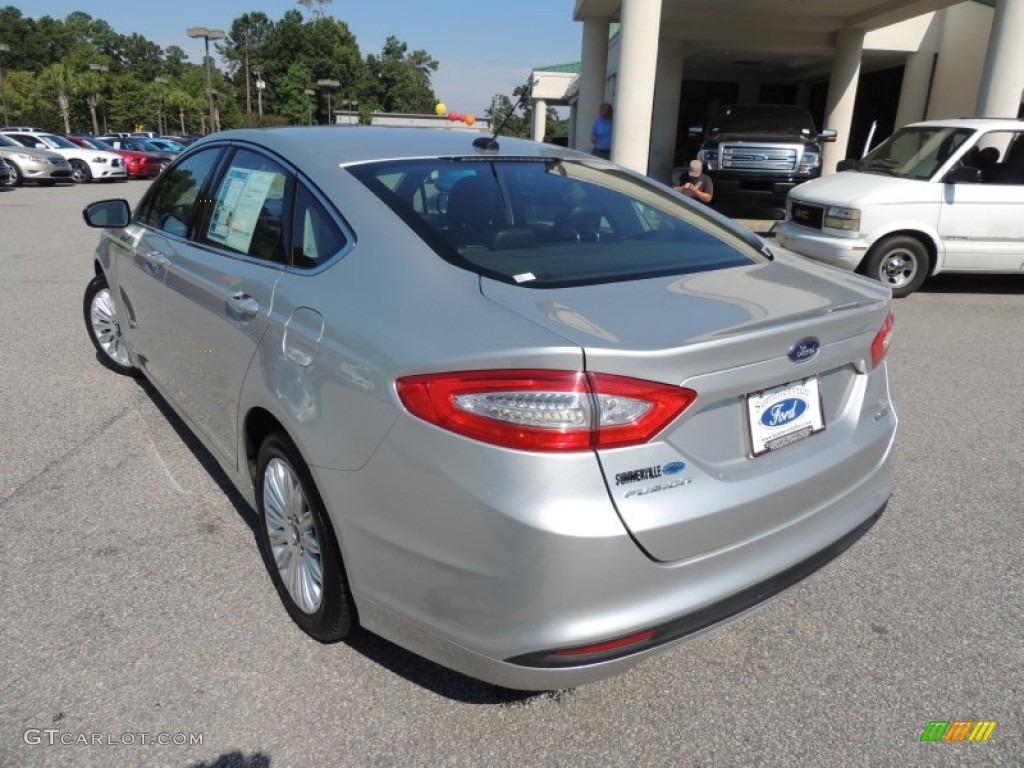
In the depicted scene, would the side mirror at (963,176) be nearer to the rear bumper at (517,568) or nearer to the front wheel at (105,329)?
the rear bumper at (517,568)

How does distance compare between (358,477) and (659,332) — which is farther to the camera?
(358,477)

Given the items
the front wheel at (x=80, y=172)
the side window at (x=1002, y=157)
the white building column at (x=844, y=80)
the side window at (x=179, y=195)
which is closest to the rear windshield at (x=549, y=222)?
the side window at (x=179, y=195)

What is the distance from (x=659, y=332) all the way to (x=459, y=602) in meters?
0.83

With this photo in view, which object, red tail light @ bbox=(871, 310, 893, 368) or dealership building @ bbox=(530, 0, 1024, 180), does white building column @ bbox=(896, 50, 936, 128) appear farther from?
red tail light @ bbox=(871, 310, 893, 368)

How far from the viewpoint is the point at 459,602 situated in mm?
1883

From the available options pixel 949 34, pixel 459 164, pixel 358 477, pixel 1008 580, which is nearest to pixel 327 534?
pixel 358 477

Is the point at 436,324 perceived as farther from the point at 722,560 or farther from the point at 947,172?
the point at 947,172

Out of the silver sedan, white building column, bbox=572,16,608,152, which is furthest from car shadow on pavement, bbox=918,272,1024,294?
white building column, bbox=572,16,608,152

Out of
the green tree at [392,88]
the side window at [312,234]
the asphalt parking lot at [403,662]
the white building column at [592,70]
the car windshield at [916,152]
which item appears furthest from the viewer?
the green tree at [392,88]

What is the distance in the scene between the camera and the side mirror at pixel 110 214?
417cm

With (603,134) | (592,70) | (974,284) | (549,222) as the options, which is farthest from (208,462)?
(592,70)

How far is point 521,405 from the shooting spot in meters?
1.76

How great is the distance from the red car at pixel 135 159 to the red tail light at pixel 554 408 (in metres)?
31.0


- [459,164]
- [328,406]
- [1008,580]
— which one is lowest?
[1008,580]
